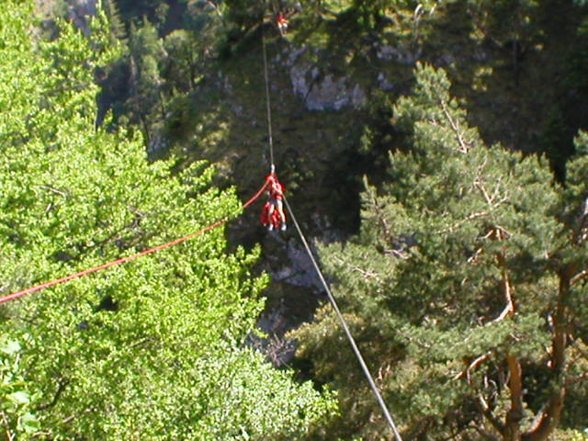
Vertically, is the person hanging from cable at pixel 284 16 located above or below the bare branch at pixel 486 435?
above

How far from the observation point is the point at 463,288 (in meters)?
10.5

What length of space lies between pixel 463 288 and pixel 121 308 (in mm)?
5454

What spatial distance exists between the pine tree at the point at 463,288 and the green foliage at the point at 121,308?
1683 mm

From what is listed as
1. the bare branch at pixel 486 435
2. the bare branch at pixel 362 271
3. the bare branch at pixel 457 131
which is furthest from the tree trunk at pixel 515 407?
the bare branch at pixel 457 131

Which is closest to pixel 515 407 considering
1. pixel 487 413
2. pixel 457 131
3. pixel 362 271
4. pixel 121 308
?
pixel 487 413

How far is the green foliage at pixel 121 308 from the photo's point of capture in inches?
345

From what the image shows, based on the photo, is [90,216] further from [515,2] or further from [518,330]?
[515,2]

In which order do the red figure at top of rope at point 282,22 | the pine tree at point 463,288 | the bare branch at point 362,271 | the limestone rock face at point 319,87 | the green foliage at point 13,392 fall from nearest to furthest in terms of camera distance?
1. the green foliage at point 13,392
2. the pine tree at point 463,288
3. the bare branch at point 362,271
4. the limestone rock face at point 319,87
5. the red figure at top of rope at point 282,22

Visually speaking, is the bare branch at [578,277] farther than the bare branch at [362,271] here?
No

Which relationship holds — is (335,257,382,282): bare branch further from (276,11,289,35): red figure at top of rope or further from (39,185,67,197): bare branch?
(276,11,289,35): red figure at top of rope

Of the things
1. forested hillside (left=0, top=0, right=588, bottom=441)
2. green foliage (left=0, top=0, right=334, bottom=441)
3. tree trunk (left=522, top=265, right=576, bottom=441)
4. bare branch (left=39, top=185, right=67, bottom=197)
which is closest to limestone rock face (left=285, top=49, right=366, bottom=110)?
forested hillside (left=0, top=0, right=588, bottom=441)

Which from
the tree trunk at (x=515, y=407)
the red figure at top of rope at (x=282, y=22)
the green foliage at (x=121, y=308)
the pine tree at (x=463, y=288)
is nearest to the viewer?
the green foliage at (x=121, y=308)

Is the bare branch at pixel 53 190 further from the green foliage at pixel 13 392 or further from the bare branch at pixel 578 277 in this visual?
the bare branch at pixel 578 277

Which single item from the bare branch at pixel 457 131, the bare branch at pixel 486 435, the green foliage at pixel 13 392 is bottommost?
the bare branch at pixel 486 435
